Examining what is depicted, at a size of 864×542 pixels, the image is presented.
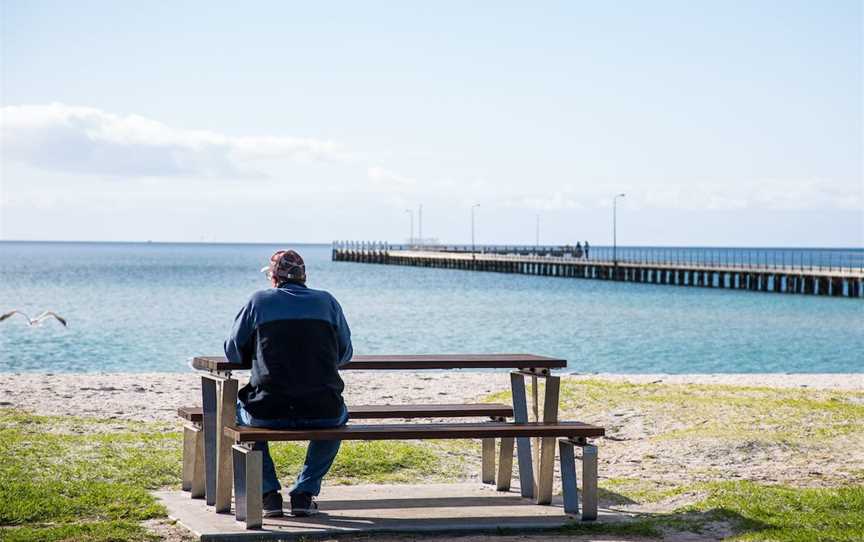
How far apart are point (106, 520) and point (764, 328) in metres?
45.0

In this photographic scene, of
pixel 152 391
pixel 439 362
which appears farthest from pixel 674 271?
pixel 439 362

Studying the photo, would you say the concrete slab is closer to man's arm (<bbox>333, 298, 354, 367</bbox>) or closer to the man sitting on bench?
the man sitting on bench

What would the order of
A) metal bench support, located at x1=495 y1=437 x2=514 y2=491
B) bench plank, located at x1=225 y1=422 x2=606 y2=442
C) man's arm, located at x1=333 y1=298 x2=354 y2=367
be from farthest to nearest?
metal bench support, located at x1=495 y1=437 x2=514 y2=491 < man's arm, located at x1=333 y1=298 x2=354 y2=367 < bench plank, located at x1=225 y1=422 x2=606 y2=442

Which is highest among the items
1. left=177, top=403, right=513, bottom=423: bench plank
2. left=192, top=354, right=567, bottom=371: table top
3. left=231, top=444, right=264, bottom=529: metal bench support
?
left=192, top=354, right=567, bottom=371: table top

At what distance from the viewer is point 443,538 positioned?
22.4 ft

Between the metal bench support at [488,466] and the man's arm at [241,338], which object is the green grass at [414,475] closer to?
the metal bench support at [488,466]

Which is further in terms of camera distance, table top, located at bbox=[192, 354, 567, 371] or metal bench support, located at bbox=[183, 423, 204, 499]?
metal bench support, located at bbox=[183, 423, 204, 499]

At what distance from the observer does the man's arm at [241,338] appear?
6766mm

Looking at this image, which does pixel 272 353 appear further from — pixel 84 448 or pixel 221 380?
pixel 84 448

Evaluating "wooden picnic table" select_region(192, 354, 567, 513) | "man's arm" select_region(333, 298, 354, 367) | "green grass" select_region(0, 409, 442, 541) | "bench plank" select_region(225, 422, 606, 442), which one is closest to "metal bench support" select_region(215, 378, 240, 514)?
"wooden picnic table" select_region(192, 354, 567, 513)

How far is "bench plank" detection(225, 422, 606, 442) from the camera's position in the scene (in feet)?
21.7

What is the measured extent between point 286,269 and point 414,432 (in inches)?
46.9

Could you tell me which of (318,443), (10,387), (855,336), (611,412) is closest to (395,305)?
(855,336)

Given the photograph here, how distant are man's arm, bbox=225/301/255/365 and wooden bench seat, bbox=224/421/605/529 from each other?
40cm
